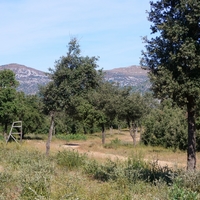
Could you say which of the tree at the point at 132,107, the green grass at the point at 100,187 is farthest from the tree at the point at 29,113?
the green grass at the point at 100,187

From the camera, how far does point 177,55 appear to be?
25.0 feet

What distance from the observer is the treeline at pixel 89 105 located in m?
16.2

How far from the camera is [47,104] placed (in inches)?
659

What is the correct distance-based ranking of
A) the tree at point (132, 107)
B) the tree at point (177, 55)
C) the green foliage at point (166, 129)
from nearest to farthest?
the tree at point (177, 55), the green foliage at point (166, 129), the tree at point (132, 107)

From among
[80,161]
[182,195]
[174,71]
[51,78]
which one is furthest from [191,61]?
[51,78]

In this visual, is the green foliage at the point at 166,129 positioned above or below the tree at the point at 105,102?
below

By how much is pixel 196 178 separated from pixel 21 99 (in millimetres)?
40576

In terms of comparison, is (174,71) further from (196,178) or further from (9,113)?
(9,113)

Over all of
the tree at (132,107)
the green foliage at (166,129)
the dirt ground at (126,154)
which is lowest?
the dirt ground at (126,154)

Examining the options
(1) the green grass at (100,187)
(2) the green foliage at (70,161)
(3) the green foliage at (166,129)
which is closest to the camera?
(1) the green grass at (100,187)

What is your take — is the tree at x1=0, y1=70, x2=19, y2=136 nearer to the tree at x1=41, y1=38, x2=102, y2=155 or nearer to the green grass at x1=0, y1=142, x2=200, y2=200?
the tree at x1=41, y1=38, x2=102, y2=155

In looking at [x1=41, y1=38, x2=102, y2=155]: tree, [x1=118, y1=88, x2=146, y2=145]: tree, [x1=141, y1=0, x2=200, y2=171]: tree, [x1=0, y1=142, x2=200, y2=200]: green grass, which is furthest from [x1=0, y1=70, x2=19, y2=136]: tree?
[x1=141, y1=0, x2=200, y2=171]: tree

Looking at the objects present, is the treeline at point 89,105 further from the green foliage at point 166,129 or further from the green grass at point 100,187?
the green grass at point 100,187

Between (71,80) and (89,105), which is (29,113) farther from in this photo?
(71,80)
